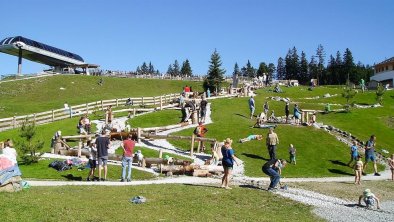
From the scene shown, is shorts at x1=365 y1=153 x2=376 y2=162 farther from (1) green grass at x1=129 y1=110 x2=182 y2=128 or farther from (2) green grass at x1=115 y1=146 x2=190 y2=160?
(1) green grass at x1=129 y1=110 x2=182 y2=128

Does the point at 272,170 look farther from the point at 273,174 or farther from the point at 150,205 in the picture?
the point at 150,205

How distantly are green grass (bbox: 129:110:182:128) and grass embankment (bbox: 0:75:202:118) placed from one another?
22431 mm

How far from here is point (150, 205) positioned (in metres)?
17.3

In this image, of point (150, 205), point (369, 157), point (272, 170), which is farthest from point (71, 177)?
point (369, 157)

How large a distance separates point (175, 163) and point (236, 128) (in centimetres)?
1476

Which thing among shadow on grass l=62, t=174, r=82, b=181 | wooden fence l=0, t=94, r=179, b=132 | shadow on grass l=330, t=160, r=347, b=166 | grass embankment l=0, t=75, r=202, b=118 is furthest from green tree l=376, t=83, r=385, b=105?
shadow on grass l=62, t=174, r=82, b=181

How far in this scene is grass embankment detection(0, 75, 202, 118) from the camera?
255 feet

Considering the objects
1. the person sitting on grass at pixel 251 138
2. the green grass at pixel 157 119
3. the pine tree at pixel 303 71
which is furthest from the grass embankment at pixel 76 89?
the pine tree at pixel 303 71

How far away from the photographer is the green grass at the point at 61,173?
23984mm

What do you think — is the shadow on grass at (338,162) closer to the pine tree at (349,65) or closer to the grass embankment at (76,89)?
the grass embankment at (76,89)

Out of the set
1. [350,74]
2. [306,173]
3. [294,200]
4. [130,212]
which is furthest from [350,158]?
[350,74]

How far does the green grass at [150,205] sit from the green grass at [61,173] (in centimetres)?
407

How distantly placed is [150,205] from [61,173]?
9007mm

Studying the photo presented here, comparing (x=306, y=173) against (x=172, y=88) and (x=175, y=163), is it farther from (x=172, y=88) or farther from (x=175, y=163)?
(x=172, y=88)
